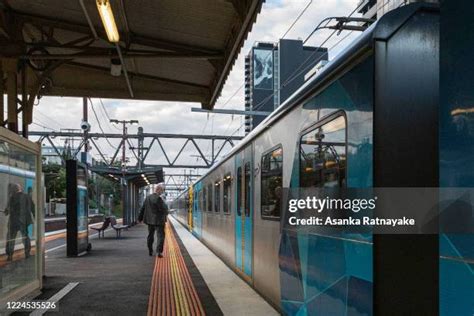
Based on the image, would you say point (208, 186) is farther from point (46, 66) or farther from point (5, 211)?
point (5, 211)

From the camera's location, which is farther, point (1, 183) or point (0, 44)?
point (0, 44)

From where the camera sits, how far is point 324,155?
13.7 feet

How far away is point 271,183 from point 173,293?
2.62 metres

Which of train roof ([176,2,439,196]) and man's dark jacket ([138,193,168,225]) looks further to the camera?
man's dark jacket ([138,193,168,225])

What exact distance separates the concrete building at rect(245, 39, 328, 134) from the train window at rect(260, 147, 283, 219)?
9.98 metres

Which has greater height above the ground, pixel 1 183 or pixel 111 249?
pixel 1 183

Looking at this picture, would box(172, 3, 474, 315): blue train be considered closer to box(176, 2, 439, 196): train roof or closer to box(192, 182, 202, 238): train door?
box(176, 2, 439, 196): train roof

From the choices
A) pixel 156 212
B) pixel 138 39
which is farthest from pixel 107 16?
pixel 156 212

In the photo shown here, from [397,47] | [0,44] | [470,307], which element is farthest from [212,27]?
[470,307]

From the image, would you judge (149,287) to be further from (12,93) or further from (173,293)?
(12,93)

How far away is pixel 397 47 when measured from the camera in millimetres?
3119

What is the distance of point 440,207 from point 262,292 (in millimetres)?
4651

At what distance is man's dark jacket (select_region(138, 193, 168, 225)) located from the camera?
12946mm

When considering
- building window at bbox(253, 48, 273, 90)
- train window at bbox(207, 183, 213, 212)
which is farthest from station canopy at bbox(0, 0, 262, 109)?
building window at bbox(253, 48, 273, 90)
